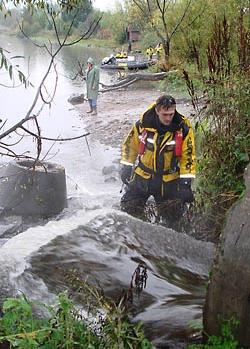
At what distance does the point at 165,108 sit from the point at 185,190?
101 centimetres

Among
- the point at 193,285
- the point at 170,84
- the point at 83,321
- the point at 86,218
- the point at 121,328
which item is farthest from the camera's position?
the point at 170,84

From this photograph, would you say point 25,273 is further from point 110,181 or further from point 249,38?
point 110,181

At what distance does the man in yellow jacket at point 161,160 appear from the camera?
590 cm

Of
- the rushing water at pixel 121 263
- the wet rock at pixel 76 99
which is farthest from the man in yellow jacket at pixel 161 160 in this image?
the wet rock at pixel 76 99

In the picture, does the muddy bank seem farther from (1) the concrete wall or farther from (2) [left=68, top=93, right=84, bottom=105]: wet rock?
(1) the concrete wall

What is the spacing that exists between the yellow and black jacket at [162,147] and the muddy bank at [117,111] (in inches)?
325

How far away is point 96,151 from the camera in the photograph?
13977mm

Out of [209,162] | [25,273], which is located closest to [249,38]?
[209,162]

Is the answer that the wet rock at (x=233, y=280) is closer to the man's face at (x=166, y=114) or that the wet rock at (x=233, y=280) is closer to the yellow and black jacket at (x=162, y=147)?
the man's face at (x=166, y=114)

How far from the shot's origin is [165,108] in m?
5.70

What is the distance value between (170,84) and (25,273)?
1806cm

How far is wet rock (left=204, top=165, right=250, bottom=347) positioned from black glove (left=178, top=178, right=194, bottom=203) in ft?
7.82

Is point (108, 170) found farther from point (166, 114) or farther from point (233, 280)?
point (233, 280)

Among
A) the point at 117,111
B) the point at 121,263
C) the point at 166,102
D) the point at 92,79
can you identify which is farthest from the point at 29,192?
the point at 117,111
